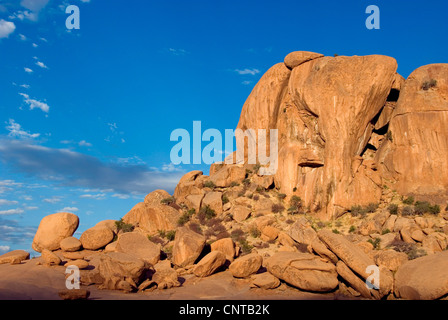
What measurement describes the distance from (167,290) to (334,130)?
727 inches

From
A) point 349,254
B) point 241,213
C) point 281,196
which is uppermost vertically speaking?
point 281,196

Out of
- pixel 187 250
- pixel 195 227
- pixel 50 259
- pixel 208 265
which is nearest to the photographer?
pixel 208 265

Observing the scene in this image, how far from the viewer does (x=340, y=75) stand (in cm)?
2900

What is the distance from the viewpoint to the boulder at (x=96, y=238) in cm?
2639

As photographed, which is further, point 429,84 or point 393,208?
point 429,84

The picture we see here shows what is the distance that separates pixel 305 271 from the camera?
1741 cm

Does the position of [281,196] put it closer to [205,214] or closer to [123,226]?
[205,214]

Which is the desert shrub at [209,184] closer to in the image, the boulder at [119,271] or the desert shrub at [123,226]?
the desert shrub at [123,226]

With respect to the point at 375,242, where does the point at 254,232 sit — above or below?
above

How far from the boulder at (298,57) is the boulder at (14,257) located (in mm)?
27536

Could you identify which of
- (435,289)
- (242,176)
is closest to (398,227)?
(435,289)

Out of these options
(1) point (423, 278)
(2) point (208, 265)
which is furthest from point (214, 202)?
(1) point (423, 278)
